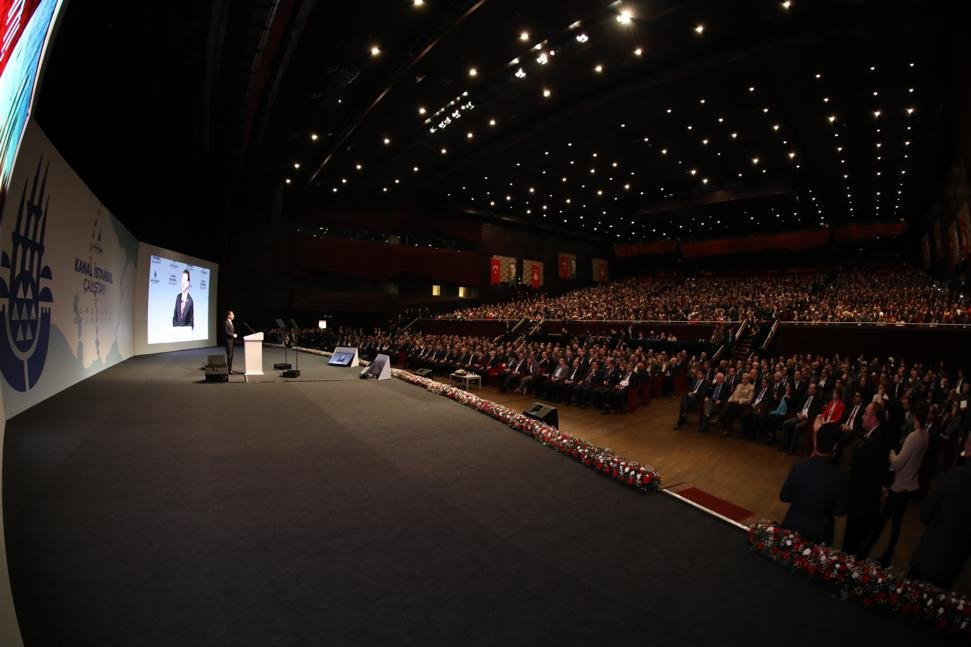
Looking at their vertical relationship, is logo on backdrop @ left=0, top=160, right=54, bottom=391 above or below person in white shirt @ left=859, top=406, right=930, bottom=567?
above

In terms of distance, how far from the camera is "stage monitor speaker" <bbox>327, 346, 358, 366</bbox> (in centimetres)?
1284

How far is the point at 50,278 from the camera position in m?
6.33

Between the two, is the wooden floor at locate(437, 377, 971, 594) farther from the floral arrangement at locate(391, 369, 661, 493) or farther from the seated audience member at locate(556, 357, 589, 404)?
the floral arrangement at locate(391, 369, 661, 493)

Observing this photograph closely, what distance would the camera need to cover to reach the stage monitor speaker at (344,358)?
12.8 meters

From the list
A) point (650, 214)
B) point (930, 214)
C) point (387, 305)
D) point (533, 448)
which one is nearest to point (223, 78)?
point (533, 448)

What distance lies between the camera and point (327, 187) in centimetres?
2136

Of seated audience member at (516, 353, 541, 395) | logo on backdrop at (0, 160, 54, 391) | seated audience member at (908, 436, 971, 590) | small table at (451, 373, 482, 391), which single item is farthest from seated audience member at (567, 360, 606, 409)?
logo on backdrop at (0, 160, 54, 391)

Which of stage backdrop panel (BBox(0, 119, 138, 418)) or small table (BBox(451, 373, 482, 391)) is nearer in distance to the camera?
stage backdrop panel (BBox(0, 119, 138, 418))

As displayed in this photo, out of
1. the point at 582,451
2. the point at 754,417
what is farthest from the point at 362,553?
the point at 754,417

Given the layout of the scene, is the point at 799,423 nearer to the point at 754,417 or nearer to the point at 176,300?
the point at 754,417

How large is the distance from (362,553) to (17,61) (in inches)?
106

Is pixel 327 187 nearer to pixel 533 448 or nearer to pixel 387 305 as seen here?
pixel 387 305

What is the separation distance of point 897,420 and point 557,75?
10963mm

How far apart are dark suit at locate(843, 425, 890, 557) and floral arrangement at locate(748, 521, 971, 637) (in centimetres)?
46
